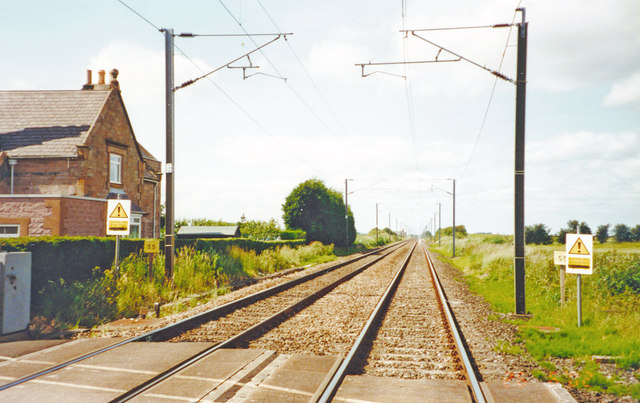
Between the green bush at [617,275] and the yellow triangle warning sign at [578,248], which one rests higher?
the yellow triangle warning sign at [578,248]

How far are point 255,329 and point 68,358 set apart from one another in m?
3.13

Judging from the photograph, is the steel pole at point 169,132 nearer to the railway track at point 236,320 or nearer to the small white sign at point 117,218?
the small white sign at point 117,218

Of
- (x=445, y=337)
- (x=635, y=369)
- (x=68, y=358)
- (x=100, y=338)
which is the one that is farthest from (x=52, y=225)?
(x=635, y=369)

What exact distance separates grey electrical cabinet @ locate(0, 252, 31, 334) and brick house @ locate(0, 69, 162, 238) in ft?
36.6

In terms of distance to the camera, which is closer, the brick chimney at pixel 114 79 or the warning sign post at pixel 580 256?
the warning sign post at pixel 580 256

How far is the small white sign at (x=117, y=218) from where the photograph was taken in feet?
36.6

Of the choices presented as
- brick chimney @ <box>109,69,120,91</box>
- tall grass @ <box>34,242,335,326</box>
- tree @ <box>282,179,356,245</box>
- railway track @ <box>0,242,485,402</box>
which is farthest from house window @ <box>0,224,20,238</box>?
tree @ <box>282,179,356,245</box>

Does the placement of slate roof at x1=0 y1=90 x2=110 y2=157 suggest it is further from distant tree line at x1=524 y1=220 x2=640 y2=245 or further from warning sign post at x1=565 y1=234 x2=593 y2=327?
distant tree line at x1=524 y1=220 x2=640 y2=245

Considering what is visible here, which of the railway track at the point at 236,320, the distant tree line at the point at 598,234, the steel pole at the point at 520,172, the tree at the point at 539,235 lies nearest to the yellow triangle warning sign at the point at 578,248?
the steel pole at the point at 520,172

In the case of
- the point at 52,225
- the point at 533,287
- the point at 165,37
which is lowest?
the point at 533,287

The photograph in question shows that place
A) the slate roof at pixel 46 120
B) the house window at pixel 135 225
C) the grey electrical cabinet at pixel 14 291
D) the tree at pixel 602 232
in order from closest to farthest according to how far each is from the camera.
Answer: the grey electrical cabinet at pixel 14 291
the slate roof at pixel 46 120
the house window at pixel 135 225
the tree at pixel 602 232

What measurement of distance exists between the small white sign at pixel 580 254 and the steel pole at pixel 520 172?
1.96 m

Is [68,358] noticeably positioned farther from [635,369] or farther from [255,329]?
[635,369]

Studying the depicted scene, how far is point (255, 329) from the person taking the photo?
8.35m
